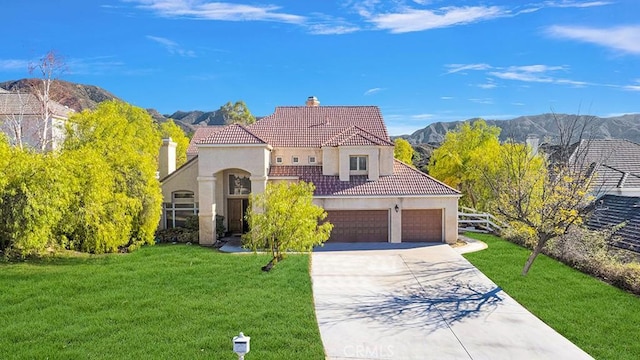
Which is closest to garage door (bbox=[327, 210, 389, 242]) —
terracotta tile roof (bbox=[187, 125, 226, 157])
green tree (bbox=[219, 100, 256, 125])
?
terracotta tile roof (bbox=[187, 125, 226, 157])

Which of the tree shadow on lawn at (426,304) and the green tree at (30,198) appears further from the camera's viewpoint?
the green tree at (30,198)

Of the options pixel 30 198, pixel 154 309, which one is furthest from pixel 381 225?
pixel 30 198

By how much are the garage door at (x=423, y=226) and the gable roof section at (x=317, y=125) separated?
15.3 ft

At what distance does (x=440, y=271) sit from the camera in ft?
60.0

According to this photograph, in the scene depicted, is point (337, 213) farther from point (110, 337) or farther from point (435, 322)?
point (110, 337)

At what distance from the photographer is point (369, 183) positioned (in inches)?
981

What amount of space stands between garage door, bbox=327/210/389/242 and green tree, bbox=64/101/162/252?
9.86 meters

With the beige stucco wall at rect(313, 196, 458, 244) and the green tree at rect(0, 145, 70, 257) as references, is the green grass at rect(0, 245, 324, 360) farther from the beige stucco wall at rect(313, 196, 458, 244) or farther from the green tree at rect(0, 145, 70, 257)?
the beige stucco wall at rect(313, 196, 458, 244)

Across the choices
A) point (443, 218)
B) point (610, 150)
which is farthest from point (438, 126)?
point (443, 218)

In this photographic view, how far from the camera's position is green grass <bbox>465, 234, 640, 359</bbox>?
10.9 metres

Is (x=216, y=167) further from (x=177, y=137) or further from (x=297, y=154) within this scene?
(x=177, y=137)

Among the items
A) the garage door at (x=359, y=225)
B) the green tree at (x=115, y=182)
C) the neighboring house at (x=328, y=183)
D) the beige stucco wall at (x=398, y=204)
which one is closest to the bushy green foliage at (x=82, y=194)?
the green tree at (x=115, y=182)

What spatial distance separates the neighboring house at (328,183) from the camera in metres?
24.2

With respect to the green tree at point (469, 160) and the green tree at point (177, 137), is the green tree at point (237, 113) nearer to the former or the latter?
the green tree at point (177, 137)
